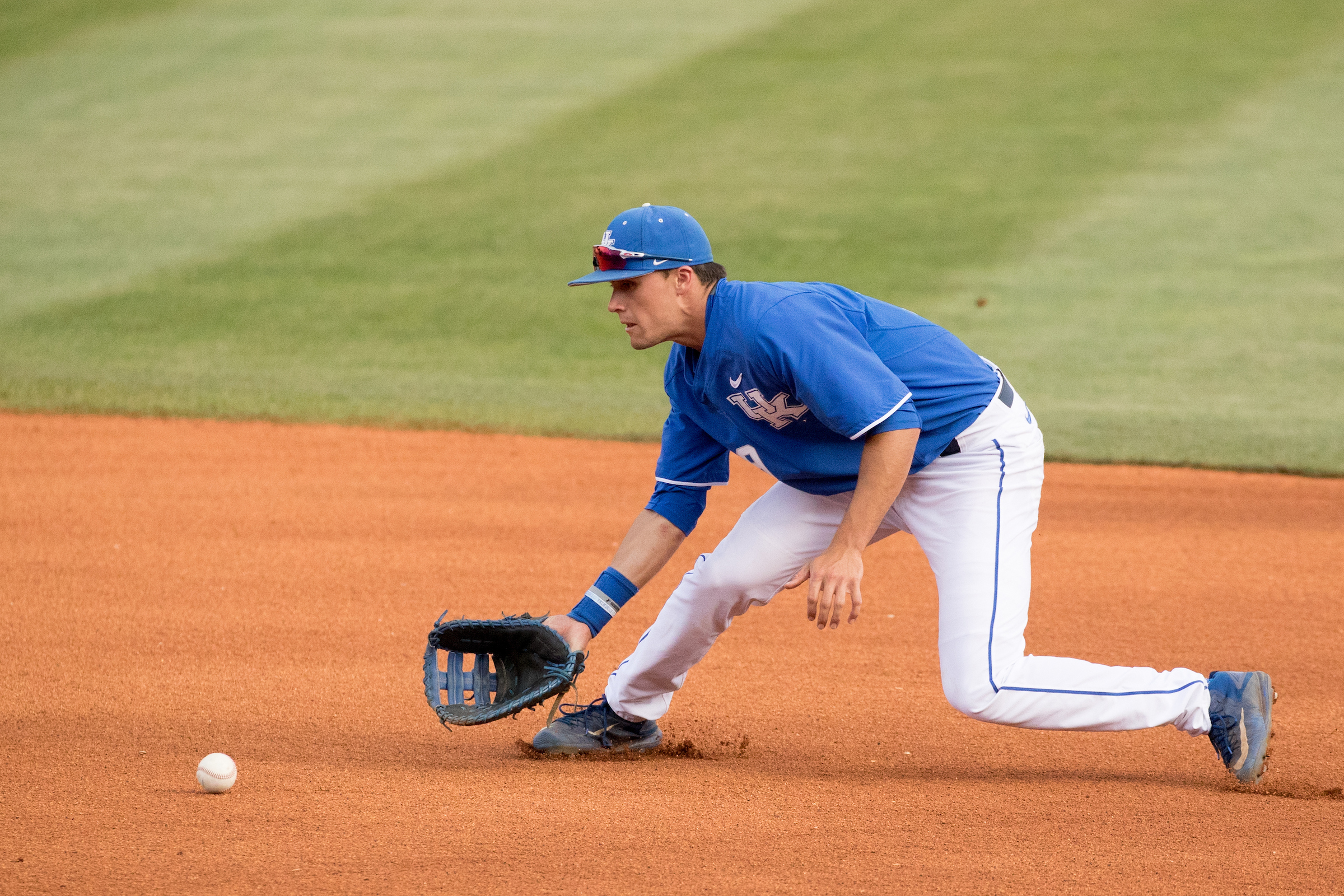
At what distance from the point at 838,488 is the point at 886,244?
29.6ft

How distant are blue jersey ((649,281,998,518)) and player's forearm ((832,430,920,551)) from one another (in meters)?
0.03

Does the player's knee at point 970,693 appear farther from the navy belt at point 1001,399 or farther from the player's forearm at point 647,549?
the player's forearm at point 647,549

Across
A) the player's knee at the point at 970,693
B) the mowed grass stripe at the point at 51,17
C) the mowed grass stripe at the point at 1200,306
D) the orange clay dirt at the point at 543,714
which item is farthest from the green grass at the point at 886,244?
the player's knee at the point at 970,693

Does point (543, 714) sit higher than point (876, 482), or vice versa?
point (876, 482)

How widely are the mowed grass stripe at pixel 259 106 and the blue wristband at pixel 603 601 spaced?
28.0 ft

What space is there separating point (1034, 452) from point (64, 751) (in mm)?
2789

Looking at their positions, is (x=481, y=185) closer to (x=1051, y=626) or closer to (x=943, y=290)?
(x=943, y=290)

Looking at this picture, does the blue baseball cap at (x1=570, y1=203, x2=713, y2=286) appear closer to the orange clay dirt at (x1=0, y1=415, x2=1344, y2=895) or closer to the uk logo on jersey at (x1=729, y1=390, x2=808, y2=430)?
the uk logo on jersey at (x1=729, y1=390, x2=808, y2=430)

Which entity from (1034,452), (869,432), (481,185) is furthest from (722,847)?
(481,185)

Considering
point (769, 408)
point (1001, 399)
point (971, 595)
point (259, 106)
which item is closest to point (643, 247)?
point (769, 408)

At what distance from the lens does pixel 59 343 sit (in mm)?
10398

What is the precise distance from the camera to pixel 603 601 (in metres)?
4.03

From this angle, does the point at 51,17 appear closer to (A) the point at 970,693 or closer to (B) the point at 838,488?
(B) the point at 838,488

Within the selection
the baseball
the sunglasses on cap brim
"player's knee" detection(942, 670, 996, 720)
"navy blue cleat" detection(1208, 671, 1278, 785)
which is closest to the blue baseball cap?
the sunglasses on cap brim
